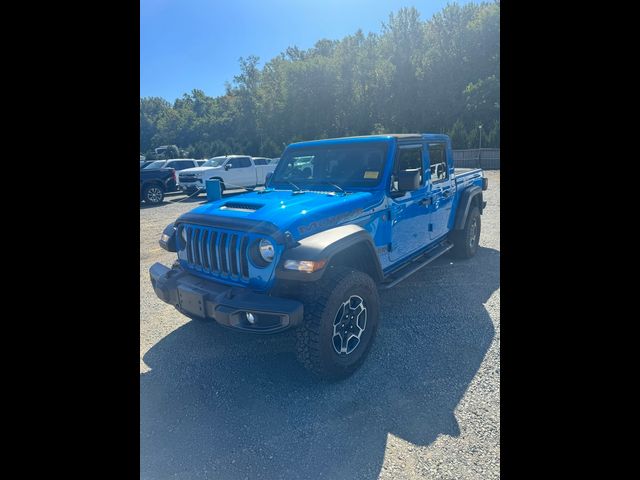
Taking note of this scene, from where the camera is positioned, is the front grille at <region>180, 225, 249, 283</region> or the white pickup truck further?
the white pickup truck

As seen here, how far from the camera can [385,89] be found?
126 feet

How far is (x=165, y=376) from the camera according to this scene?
3.07m

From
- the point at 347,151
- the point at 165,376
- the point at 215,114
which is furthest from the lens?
the point at 215,114

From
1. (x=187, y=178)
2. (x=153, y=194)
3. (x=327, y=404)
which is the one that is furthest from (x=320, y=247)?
(x=187, y=178)

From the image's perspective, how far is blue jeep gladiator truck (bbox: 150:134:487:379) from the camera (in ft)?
8.67

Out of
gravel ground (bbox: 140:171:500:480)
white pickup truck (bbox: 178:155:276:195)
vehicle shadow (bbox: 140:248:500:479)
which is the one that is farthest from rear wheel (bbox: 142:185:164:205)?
vehicle shadow (bbox: 140:248:500:479)

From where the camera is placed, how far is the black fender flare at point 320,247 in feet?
8.48

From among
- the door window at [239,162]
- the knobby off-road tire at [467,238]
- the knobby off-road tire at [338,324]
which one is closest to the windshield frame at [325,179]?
the knobby off-road tire at [338,324]

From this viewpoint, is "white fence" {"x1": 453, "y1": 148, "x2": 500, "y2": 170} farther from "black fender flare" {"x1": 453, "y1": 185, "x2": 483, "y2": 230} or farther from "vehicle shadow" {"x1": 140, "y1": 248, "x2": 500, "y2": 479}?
"vehicle shadow" {"x1": 140, "y1": 248, "x2": 500, "y2": 479}

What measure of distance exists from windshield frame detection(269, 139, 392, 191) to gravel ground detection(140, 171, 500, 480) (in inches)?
57.1

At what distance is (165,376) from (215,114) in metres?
59.7
